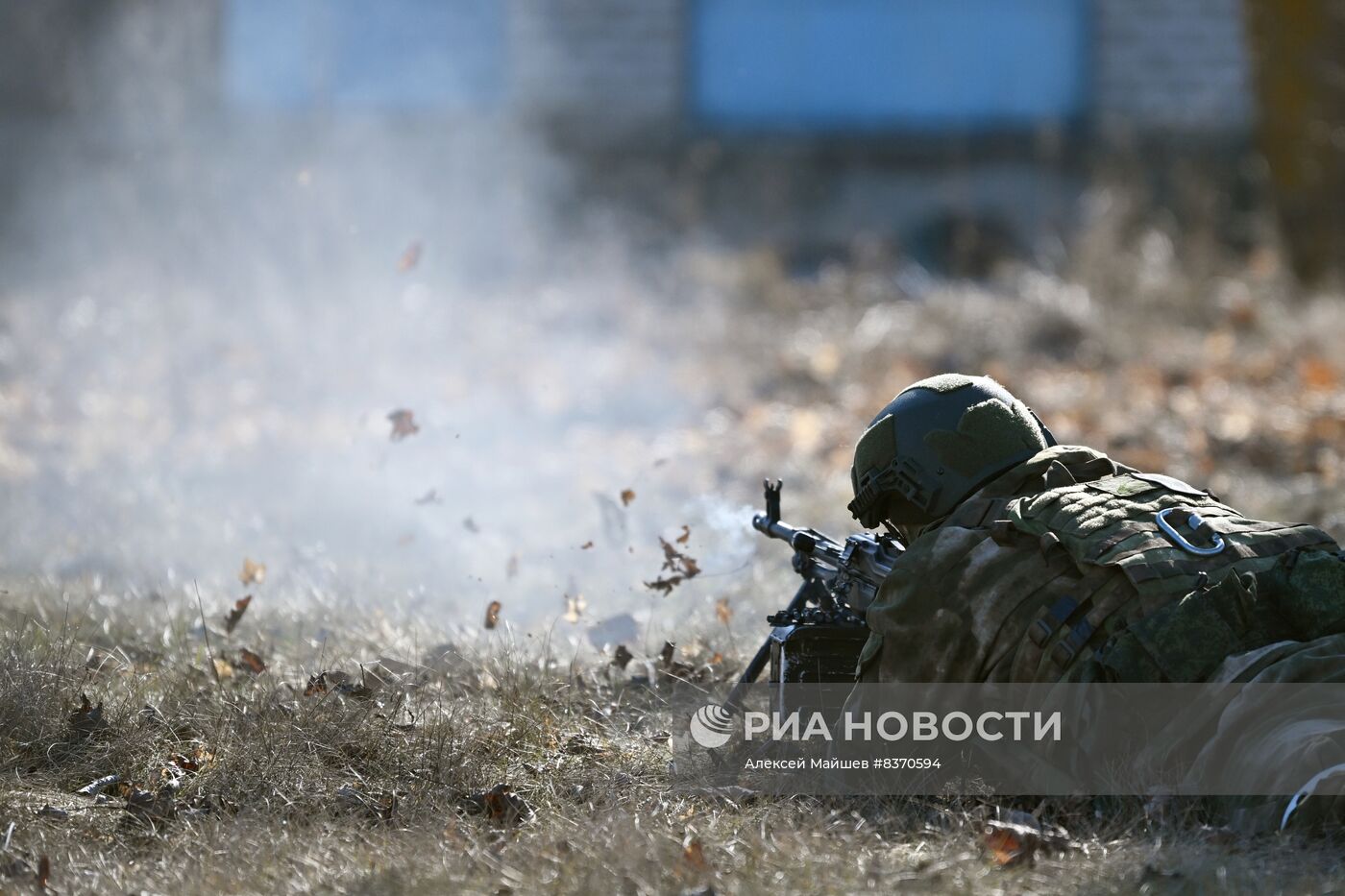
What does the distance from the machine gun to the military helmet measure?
125mm

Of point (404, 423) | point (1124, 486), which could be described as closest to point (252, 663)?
point (404, 423)

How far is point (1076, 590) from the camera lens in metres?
3.20

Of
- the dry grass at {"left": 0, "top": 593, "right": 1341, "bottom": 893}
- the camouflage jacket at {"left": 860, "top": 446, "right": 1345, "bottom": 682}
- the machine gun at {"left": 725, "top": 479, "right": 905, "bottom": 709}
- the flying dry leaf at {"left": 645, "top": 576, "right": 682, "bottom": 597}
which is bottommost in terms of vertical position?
the dry grass at {"left": 0, "top": 593, "right": 1341, "bottom": 893}

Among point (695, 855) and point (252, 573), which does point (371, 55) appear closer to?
point (252, 573)

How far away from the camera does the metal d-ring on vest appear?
3.14 m

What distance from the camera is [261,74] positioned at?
59.0ft

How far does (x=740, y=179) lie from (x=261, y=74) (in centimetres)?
577

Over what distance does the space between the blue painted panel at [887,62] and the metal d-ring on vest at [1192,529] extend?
15.5 metres

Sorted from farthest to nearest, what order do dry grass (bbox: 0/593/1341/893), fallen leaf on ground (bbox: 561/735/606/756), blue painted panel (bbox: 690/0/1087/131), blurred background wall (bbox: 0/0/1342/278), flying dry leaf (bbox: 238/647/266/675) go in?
blue painted panel (bbox: 690/0/1087/131), blurred background wall (bbox: 0/0/1342/278), flying dry leaf (bbox: 238/647/266/675), fallen leaf on ground (bbox: 561/735/606/756), dry grass (bbox: 0/593/1341/893)

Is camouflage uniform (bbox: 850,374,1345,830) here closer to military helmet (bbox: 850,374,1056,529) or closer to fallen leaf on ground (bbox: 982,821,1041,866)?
military helmet (bbox: 850,374,1056,529)

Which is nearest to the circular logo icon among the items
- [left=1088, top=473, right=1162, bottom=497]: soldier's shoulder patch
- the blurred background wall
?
[left=1088, top=473, right=1162, bottom=497]: soldier's shoulder patch

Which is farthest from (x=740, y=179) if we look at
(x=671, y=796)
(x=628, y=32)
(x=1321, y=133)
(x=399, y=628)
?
(x=671, y=796)

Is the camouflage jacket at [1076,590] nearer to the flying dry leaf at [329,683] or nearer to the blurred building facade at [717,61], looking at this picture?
the flying dry leaf at [329,683]

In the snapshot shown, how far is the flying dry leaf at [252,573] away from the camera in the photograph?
208 inches
